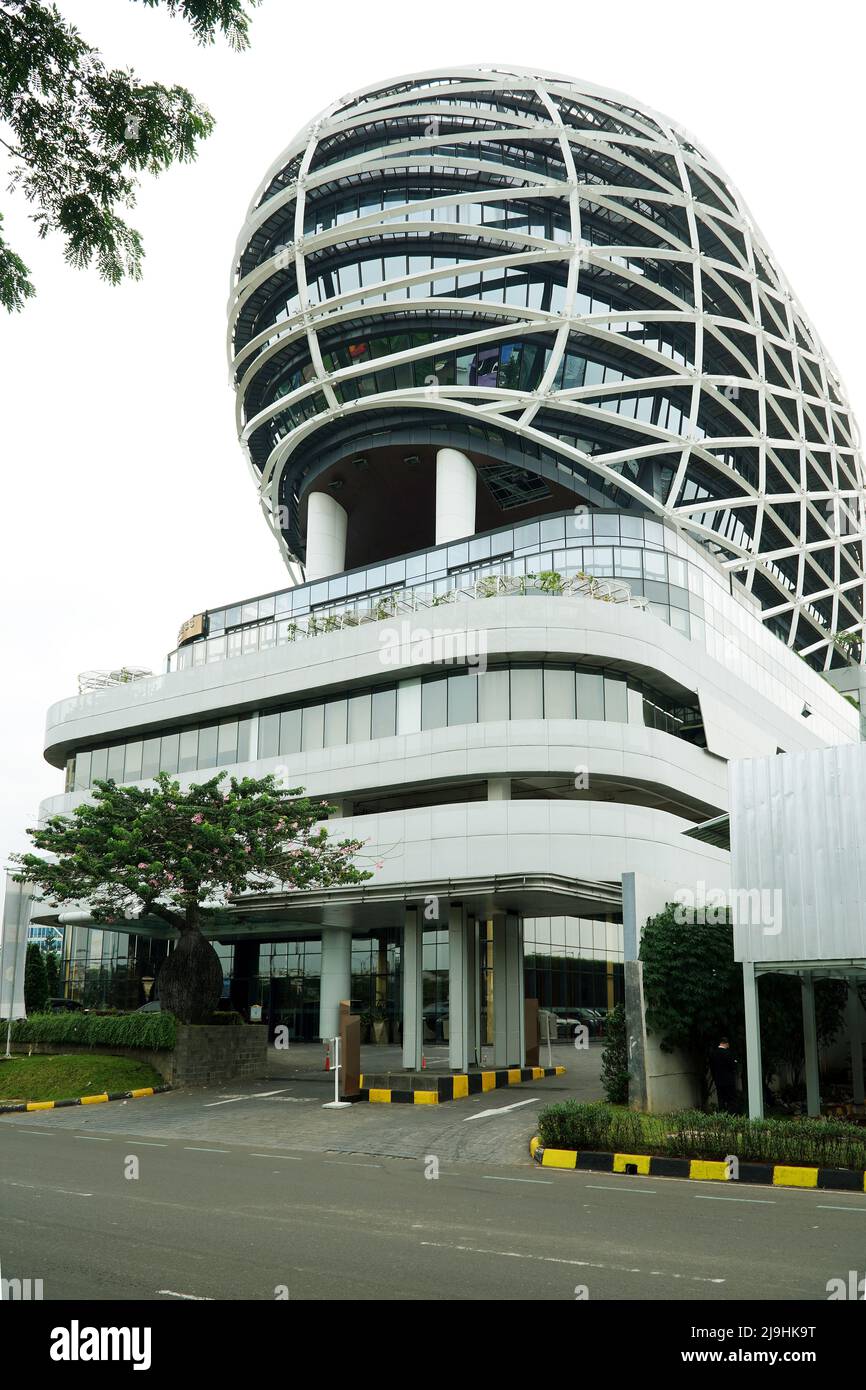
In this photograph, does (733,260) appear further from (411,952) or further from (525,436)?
(411,952)

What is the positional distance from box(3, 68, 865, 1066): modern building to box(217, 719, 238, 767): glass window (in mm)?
155

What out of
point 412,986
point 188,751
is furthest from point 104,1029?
point 188,751

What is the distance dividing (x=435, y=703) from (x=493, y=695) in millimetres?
2004

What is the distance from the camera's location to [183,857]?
2522 centimetres

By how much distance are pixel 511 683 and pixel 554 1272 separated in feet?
87.6

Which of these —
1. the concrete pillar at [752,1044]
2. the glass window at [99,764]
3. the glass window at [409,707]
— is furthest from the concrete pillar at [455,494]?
the concrete pillar at [752,1044]

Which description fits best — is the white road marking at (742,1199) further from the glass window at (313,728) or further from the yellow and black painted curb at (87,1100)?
the glass window at (313,728)

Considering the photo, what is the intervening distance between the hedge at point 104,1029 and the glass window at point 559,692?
14033 millimetres

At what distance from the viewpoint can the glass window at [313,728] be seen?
3769 centimetres

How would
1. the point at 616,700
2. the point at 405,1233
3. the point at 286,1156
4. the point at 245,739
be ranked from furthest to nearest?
the point at 245,739 → the point at 616,700 → the point at 286,1156 → the point at 405,1233

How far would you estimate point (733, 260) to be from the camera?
198 ft

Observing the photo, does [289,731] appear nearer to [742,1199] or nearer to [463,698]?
[463,698]
